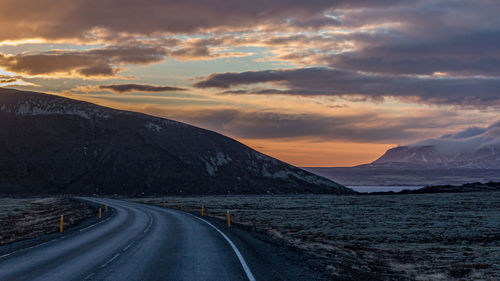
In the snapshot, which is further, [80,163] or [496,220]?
[80,163]

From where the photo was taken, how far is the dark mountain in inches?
6407

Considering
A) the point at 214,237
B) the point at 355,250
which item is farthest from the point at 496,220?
the point at 214,237

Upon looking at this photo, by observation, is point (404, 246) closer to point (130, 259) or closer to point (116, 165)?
point (130, 259)

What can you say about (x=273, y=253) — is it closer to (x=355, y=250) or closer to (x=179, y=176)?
(x=355, y=250)

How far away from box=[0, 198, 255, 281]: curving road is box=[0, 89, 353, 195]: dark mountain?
447ft

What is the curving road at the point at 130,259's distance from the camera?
15062mm

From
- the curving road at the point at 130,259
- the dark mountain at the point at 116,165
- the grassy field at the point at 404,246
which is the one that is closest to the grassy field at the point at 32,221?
the curving road at the point at 130,259

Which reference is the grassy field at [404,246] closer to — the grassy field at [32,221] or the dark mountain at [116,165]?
the grassy field at [32,221]

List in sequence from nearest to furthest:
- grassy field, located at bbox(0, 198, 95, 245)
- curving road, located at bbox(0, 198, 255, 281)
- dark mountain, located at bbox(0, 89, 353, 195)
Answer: curving road, located at bbox(0, 198, 255, 281) < grassy field, located at bbox(0, 198, 95, 245) < dark mountain, located at bbox(0, 89, 353, 195)

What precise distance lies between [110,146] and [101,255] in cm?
17316

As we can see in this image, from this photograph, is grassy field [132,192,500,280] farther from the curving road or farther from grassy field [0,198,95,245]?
grassy field [0,198,95,245]

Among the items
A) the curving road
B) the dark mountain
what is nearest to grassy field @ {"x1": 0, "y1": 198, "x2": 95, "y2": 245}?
the curving road

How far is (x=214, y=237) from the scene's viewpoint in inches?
1066

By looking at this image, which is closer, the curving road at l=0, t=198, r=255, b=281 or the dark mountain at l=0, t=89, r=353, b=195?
the curving road at l=0, t=198, r=255, b=281
